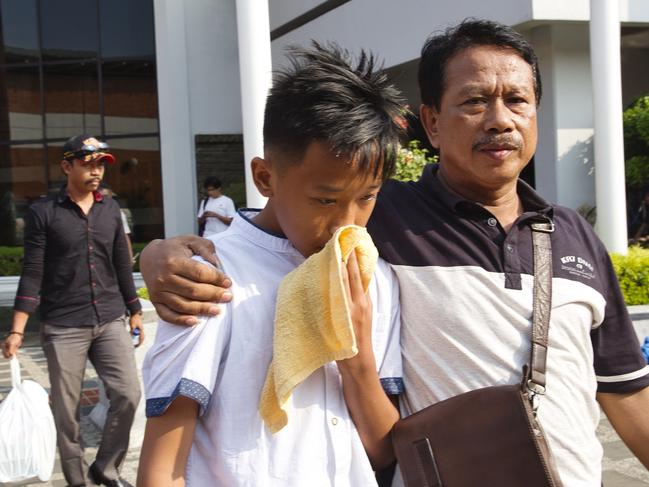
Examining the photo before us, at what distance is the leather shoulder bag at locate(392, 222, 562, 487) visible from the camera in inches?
59.9

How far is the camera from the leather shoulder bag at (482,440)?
152 centimetres

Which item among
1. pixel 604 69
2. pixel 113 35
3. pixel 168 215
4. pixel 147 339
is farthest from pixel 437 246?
pixel 113 35

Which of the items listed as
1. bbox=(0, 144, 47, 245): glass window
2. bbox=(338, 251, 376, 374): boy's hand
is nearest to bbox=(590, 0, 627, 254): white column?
bbox=(338, 251, 376, 374): boy's hand

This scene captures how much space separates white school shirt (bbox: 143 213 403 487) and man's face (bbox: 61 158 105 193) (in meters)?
3.17

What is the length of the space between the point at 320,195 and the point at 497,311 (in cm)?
54

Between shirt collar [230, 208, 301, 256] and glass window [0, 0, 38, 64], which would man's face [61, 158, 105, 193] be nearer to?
shirt collar [230, 208, 301, 256]

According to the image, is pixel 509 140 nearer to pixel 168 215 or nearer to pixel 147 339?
pixel 147 339

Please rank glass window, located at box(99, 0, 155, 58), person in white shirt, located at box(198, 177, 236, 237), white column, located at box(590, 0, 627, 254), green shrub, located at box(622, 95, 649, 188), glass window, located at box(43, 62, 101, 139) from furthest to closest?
glass window, located at box(43, 62, 101, 139) → glass window, located at box(99, 0, 155, 58) → person in white shirt, located at box(198, 177, 236, 237) → green shrub, located at box(622, 95, 649, 188) → white column, located at box(590, 0, 627, 254)

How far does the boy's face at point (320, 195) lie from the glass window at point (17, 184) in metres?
17.3

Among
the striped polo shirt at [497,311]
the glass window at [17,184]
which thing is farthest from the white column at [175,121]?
the striped polo shirt at [497,311]

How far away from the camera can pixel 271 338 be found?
151 centimetres

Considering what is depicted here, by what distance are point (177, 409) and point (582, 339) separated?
955 millimetres

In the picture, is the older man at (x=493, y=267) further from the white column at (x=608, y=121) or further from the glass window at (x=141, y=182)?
the glass window at (x=141, y=182)

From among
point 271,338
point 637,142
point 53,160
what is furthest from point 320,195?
point 53,160
